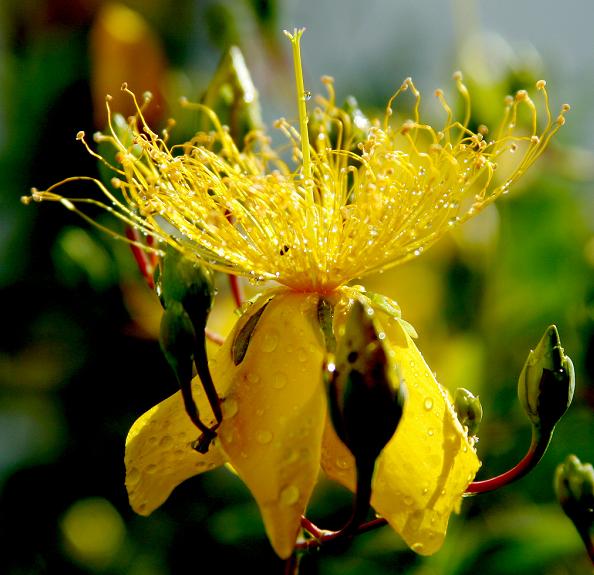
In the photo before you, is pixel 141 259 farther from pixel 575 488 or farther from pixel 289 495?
pixel 575 488

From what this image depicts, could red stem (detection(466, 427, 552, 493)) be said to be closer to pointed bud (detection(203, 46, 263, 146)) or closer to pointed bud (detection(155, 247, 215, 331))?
pointed bud (detection(155, 247, 215, 331))

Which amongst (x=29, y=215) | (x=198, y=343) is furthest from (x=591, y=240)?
(x=29, y=215)

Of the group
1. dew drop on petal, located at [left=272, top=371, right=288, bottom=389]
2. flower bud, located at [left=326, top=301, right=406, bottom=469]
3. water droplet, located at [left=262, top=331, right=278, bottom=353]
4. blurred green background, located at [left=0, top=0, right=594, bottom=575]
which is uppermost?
flower bud, located at [left=326, top=301, right=406, bottom=469]

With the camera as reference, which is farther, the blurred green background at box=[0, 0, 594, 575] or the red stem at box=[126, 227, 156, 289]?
the blurred green background at box=[0, 0, 594, 575]

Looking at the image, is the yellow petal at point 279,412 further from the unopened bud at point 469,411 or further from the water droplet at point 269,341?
the unopened bud at point 469,411

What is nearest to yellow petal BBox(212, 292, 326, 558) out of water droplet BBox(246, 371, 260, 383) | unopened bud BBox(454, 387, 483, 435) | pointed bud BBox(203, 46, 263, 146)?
water droplet BBox(246, 371, 260, 383)

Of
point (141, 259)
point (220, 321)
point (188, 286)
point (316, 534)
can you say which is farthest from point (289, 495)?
point (220, 321)
